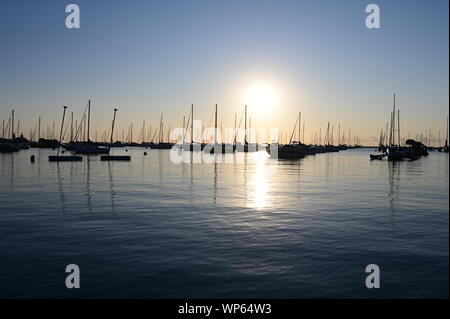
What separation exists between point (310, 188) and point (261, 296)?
26155 millimetres

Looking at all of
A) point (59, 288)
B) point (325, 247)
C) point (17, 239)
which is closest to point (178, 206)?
point (17, 239)

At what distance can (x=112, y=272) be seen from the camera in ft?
36.1

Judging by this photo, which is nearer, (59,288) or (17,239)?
(59,288)

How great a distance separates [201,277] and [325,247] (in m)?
5.67

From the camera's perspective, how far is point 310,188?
34.6 m
